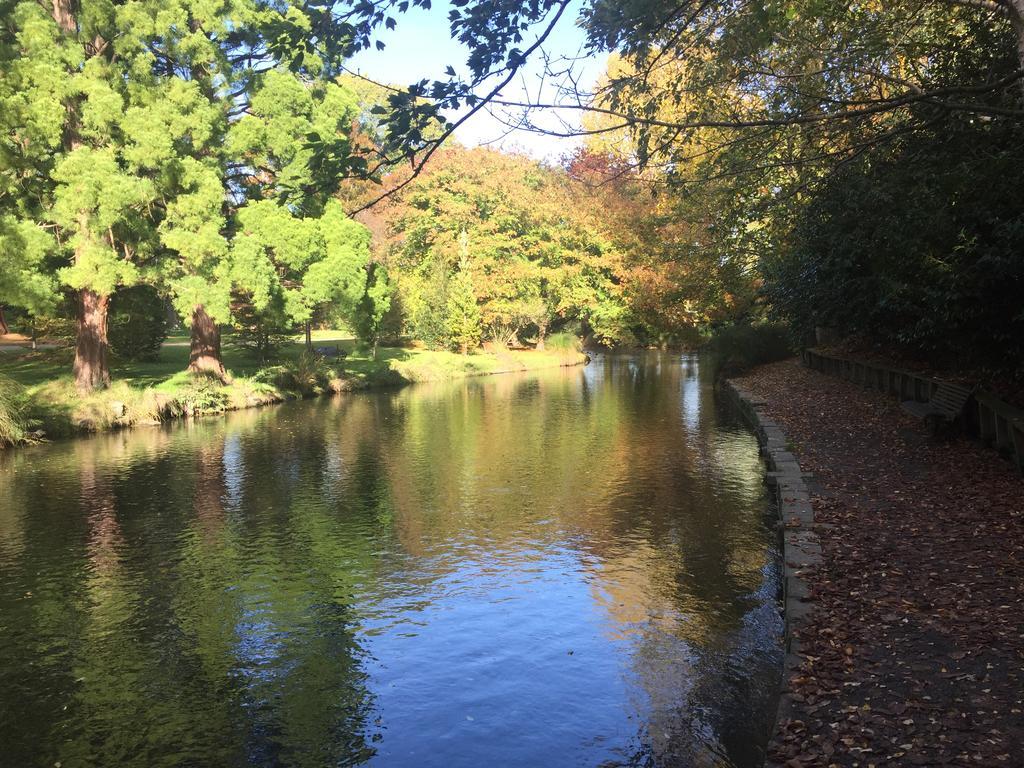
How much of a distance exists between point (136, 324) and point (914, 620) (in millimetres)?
27795

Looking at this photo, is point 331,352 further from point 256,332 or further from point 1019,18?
point 1019,18

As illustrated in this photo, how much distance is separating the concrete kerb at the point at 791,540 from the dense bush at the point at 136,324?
68.8 ft

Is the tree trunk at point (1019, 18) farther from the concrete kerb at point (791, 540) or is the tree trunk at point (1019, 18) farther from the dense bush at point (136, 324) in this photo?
the dense bush at point (136, 324)

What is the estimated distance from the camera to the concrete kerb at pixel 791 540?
5.32 m

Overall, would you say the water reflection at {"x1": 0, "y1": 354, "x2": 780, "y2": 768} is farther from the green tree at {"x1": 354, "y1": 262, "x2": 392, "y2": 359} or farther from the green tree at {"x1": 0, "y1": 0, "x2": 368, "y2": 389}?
the green tree at {"x1": 354, "y1": 262, "x2": 392, "y2": 359}

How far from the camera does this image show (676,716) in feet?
17.9

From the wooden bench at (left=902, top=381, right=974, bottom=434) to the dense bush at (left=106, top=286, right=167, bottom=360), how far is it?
75.3 ft

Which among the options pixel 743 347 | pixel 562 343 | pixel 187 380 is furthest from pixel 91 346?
pixel 562 343

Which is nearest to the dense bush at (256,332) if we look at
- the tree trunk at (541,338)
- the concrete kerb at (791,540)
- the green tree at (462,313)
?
the green tree at (462,313)

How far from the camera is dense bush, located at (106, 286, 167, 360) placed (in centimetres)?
2655

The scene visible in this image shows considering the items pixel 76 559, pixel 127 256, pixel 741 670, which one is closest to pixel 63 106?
pixel 127 256

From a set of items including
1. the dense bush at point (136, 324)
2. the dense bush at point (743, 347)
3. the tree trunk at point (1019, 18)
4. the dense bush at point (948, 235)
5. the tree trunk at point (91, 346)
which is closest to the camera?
the tree trunk at point (1019, 18)

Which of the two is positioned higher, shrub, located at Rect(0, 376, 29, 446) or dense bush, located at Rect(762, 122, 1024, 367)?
dense bush, located at Rect(762, 122, 1024, 367)

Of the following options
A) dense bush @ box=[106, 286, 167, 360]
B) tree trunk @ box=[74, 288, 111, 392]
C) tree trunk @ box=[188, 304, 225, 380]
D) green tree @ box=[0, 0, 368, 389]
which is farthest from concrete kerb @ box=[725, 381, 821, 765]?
dense bush @ box=[106, 286, 167, 360]
